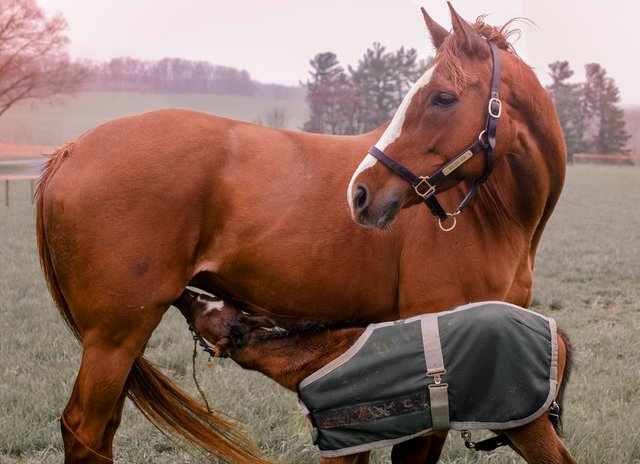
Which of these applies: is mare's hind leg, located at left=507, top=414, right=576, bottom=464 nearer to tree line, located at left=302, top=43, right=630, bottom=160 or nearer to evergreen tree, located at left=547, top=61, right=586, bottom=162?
tree line, located at left=302, top=43, right=630, bottom=160

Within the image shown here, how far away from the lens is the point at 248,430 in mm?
3844

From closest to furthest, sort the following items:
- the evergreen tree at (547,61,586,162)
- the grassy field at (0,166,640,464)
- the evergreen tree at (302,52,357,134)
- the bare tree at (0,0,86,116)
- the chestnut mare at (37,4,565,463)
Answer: the chestnut mare at (37,4,565,463) < the grassy field at (0,166,640,464) < the bare tree at (0,0,86,116) < the evergreen tree at (302,52,357,134) < the evergreen tree at (547,61,586,162)

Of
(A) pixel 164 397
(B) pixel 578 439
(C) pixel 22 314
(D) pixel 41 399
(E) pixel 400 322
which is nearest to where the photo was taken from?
(E) pixel 400 322

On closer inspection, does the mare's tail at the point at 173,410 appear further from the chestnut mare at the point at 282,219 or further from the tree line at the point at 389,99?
A: the tree line at the point at 389,99

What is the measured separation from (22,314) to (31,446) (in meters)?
3.16

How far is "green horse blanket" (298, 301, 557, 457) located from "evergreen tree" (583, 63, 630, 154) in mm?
54905

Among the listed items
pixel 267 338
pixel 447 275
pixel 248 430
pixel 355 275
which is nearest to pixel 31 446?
pixel 248 430

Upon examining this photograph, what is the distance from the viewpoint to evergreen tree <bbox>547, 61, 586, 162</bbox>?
171 ft

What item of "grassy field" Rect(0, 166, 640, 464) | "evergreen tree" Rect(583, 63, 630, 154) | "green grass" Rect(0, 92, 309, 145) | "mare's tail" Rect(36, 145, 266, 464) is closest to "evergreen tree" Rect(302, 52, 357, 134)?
"green grass" Rect(0, 92, 309, 145)

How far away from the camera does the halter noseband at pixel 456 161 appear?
8.70 feet

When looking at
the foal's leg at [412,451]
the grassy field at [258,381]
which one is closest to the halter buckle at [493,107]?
the foal's leg at [412,451]

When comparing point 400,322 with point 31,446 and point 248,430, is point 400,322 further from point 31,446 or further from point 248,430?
point 31,446

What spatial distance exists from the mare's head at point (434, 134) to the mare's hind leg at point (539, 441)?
42.5 inches

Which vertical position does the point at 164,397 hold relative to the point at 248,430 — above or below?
above
